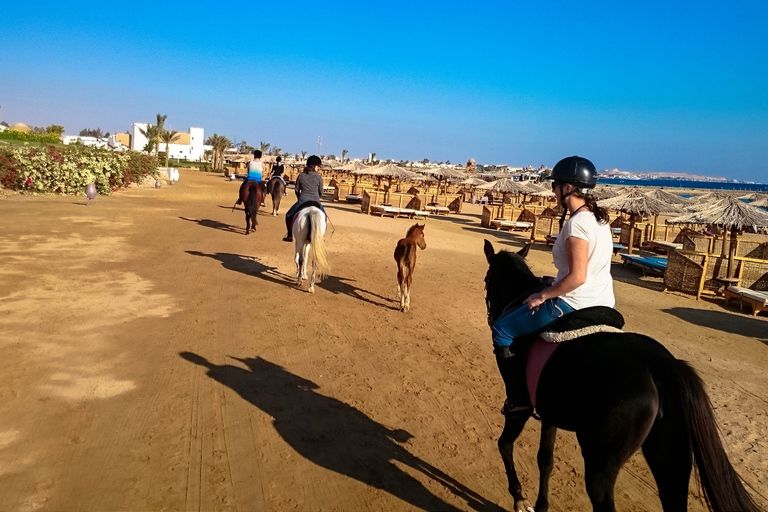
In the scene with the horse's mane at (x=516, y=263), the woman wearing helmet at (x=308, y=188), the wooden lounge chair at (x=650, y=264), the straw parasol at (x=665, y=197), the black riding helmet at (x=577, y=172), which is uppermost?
the straw parasol at (x=665, y=197)

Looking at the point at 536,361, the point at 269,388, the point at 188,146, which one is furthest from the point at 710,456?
the point at 188,146

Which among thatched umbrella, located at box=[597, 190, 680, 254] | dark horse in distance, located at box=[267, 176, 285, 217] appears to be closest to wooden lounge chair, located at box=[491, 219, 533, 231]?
thatched umbrella, located at box=[597, 190, 680, 254]

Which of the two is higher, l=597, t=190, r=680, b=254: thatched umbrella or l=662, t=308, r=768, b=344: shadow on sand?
l=597, t=190, r=680, b=254: thatched umbrella

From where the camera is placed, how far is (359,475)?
4.10 metres

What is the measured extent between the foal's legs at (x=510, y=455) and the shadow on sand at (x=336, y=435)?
24 centimetres

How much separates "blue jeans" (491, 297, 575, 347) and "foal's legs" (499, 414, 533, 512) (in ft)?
2.10

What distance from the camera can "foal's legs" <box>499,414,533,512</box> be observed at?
3760 mm

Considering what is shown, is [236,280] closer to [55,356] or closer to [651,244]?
[55,356]

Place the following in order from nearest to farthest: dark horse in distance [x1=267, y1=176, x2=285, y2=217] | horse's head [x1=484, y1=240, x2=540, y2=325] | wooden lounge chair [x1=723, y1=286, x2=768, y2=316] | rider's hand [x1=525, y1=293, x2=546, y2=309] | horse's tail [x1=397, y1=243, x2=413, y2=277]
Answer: rider's hand [x1=525, y1=293, x2=546, y2=309]
horse's head [x1=484, y1=240, x2=540, y2=325]
horse's tail [x1=397, y1=243, x2=413, y2=277]
wooden lounge chair [x1=723, y1=286, x2=768, y2=316]
dark horse in distance [x1=267, y1=176, x2=285, y2=217]

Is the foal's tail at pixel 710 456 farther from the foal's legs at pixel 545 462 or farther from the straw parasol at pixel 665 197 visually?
the straw parasol at pixel 665 197

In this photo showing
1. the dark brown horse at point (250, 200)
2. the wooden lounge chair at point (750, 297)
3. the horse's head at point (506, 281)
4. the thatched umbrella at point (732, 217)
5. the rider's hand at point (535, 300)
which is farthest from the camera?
the dark brown horse at point (250, 200)

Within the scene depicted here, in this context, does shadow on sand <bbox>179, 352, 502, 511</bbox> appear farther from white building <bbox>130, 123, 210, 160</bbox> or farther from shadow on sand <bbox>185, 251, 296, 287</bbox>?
white building <bbox>130, 123, 210, 160</bbox>

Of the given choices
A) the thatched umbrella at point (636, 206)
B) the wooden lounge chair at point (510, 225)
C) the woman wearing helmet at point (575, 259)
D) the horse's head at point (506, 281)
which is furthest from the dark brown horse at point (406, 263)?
the wooden lounge chair at point (510, 225)

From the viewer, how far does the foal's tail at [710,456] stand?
2619mm
